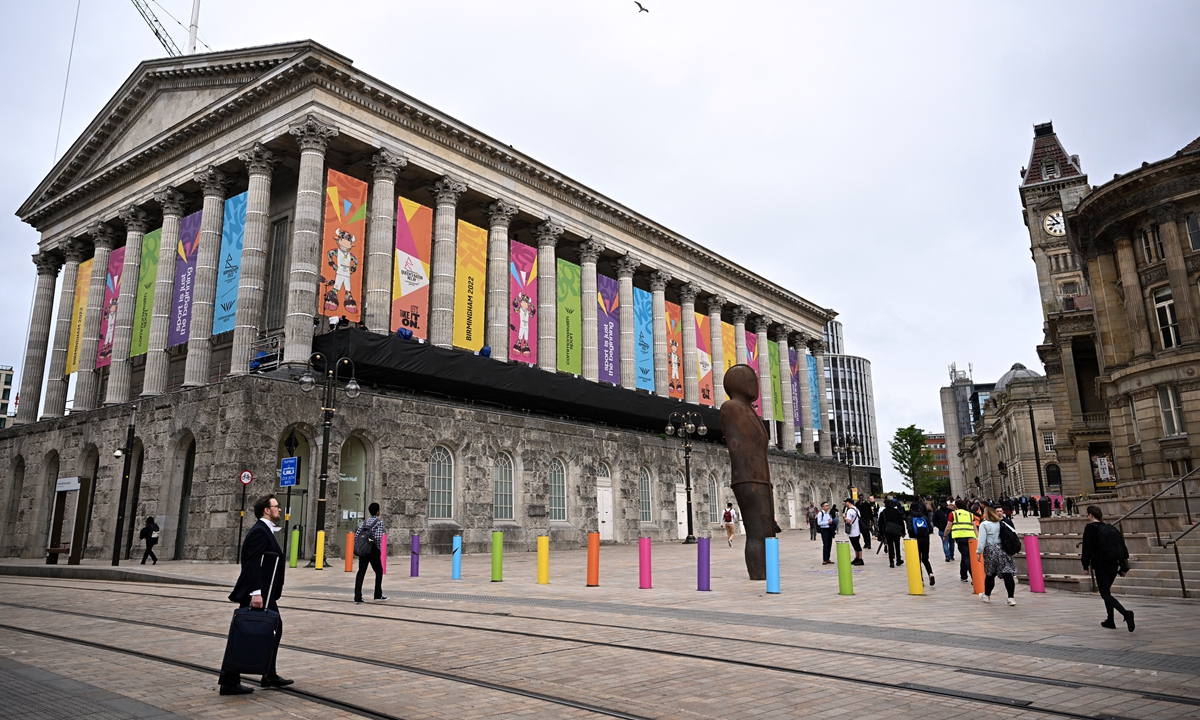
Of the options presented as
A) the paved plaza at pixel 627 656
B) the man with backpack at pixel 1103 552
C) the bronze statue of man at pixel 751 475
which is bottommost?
the paved plaza at pixel 627 656

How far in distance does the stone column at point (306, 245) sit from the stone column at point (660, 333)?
22714mm

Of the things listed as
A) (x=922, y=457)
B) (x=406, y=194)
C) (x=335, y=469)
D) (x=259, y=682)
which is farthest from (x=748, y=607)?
(x=922, y=457)

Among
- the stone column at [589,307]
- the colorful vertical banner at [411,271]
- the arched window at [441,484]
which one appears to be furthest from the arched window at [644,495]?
the colorful vertical banner at [411,271]

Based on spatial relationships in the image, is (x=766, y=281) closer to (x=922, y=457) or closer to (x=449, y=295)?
(x=449, y=295)

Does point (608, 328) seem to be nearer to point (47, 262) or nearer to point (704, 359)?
point (704, 359)

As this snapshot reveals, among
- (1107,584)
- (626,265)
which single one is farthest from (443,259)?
(1107,584)

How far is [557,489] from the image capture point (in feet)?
115

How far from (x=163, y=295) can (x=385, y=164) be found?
469 inches

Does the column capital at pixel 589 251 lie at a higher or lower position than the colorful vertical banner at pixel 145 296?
higher

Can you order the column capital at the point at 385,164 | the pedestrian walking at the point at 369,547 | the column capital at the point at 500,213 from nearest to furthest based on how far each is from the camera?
the pedestrian walking at the point at 369,547, the column capital at the point at 385,164, the column capital at the point at 500,213

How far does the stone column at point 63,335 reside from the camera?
131 feet

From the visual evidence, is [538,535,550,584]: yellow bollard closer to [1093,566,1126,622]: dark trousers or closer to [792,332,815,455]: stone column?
[1093,566,1126,622]: dark trousers

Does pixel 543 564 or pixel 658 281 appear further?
pixel 658 281

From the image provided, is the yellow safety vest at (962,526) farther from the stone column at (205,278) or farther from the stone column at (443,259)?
the stone column at (205,278)
